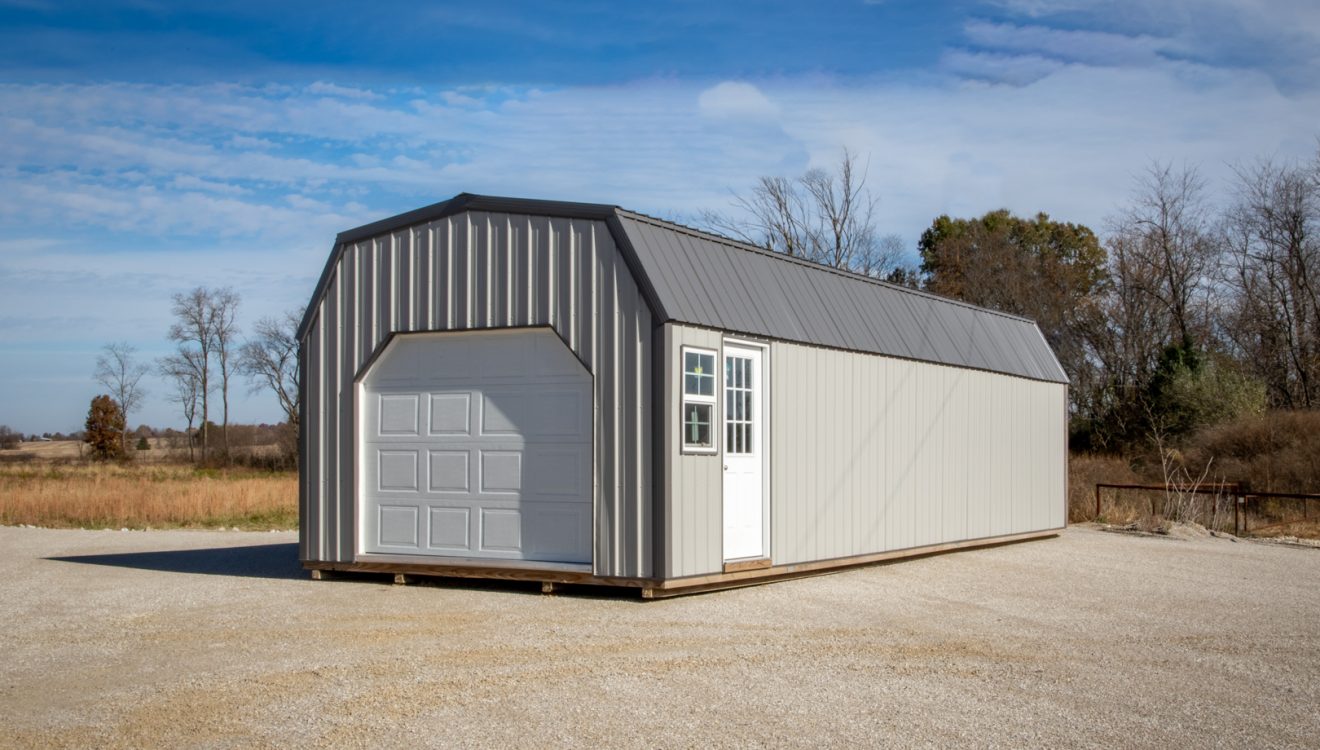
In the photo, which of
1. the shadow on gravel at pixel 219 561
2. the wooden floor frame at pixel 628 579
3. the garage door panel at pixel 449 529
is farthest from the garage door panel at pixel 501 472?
the shadow on gravel at pixel 219 561

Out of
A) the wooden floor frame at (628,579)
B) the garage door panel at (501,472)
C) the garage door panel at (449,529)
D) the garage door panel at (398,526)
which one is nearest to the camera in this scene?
the wooden floor frame at (628,579)

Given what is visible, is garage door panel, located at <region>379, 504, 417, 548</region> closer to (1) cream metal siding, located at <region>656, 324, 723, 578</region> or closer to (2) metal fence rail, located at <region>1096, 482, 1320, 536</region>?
(1) cream metal siding, located at <region>656, 324, 723, 578</region>

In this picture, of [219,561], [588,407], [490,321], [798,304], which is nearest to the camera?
[588,407]

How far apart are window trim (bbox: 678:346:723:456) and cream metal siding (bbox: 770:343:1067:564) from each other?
95cm

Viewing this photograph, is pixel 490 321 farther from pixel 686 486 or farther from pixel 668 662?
pixel 668 662

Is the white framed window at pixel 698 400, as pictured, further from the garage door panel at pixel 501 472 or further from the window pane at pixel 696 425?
the garage door panel at pixel 501 472

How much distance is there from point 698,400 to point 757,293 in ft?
5.69

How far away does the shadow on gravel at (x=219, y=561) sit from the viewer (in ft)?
41.4

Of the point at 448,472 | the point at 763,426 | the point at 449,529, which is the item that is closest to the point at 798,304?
the point at 763,426

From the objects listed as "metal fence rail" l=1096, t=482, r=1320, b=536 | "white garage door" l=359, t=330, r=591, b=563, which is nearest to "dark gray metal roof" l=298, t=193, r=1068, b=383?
"white garage door" l=359, t=330, r=591, b=563

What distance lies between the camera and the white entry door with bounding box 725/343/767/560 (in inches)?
422

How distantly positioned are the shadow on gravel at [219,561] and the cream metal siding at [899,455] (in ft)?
17.5

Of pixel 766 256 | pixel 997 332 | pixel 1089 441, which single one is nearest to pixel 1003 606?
pixel 766 256

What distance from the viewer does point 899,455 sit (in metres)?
13.3
